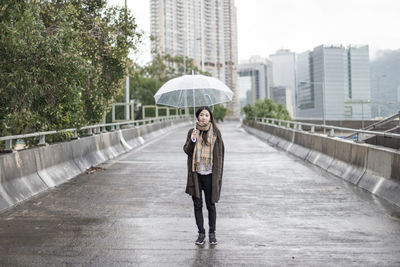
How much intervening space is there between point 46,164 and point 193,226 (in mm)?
5804

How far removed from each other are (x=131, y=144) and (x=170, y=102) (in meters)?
17.4

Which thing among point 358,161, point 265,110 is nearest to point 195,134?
point 358,161

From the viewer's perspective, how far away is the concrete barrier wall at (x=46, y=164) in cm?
1002

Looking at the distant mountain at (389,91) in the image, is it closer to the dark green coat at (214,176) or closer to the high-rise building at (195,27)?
the dark green coat at (214,176)

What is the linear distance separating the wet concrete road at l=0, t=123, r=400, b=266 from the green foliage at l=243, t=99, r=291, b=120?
3976 cm

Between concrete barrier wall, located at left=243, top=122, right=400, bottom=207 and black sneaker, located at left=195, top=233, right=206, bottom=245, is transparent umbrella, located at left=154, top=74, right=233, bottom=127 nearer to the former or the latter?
black sneaker, located at left=195, top=233, right=206, bottom=245

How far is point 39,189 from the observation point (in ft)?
37.2

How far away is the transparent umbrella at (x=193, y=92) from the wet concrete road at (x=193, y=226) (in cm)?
184

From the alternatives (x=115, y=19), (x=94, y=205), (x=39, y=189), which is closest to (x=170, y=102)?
(x=94, y=205)

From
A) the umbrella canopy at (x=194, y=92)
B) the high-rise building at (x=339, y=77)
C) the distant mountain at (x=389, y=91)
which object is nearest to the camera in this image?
the umbrella canopy at (x=194, y=92)

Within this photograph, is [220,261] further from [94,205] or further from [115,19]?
[115,19]

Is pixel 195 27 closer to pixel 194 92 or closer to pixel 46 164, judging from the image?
pixel 46 164

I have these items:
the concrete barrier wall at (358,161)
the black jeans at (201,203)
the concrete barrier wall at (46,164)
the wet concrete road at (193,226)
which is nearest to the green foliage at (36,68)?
the concrete barrier wall at (46,164)

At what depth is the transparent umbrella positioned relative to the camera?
307 inches
